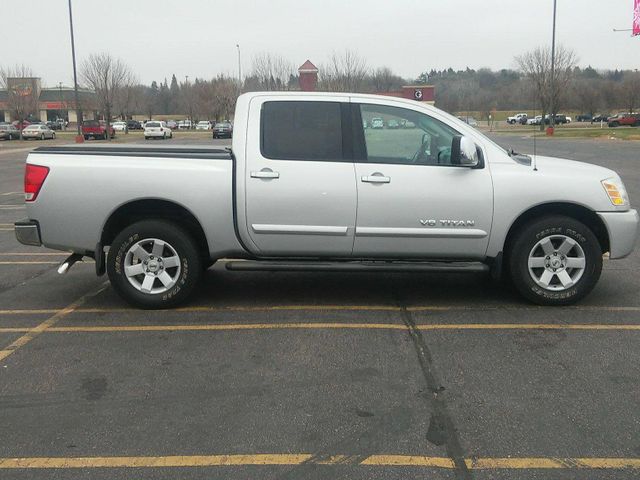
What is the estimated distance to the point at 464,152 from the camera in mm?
5359

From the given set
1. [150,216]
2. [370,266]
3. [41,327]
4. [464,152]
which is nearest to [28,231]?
[41,327]

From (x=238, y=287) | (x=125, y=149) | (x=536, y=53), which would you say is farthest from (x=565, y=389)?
(x=536, y=53)

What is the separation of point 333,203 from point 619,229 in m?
2.59

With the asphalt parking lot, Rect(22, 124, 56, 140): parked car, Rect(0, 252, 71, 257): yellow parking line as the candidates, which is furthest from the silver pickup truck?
Rect(22, 124, 56, 140): parked car

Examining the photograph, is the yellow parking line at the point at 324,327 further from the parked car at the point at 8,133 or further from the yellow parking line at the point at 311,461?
the parked car at the point at 8,133

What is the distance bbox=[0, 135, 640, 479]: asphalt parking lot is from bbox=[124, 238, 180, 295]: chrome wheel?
0.88 feet

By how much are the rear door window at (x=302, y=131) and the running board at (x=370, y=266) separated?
0.96 m

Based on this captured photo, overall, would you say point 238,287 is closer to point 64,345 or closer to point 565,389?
point 64,345

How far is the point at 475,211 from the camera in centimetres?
550

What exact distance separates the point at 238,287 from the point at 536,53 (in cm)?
6288

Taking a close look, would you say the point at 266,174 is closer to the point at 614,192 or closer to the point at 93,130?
the point at 614,192

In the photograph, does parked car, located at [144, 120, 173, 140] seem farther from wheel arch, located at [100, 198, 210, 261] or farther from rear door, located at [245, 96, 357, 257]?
rear door, located at [245, 96, 357, 257]

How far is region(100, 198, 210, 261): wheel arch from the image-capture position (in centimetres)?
568

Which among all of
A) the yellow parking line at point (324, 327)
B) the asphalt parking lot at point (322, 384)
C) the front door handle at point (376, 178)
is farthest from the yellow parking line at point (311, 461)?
the front door handle at point (376, 178)
